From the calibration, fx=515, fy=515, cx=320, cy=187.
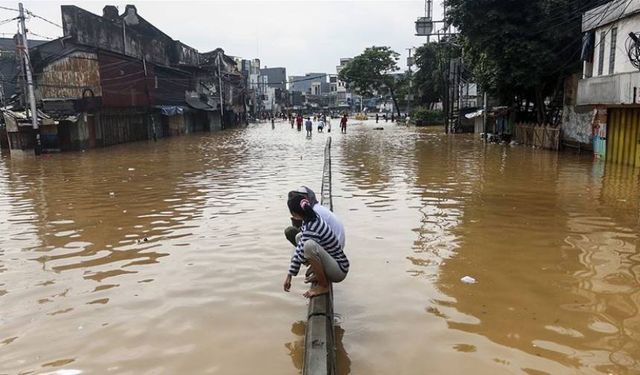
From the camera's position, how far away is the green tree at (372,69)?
248 ft

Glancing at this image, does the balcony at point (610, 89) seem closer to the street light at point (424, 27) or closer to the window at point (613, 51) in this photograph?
the window at point (613, 51)

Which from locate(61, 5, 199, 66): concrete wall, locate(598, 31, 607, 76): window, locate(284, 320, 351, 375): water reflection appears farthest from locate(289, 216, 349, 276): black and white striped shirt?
locate(61, 5, 199, 66): concrete wall

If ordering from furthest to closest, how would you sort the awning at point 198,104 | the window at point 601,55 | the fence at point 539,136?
the awning at point 198,104, the fence at point 539,136, the window at point 601,55

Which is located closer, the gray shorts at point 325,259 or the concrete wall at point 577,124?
the gray shorts at point 325,259

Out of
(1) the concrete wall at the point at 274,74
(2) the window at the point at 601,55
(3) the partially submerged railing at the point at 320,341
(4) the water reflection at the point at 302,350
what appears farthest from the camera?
(1) the concrete wall at the point at 274,74

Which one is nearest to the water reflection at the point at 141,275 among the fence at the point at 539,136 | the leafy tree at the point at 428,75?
the fence at the point at 539,136

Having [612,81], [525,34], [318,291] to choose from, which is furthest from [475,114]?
[318,291]

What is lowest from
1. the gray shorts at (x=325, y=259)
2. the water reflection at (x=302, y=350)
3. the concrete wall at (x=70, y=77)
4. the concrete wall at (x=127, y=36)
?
the water reflection at (x=302, y=350)

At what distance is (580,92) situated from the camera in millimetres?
19078

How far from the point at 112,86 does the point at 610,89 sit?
94.2 ft

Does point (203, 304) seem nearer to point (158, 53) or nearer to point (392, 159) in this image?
point (392, 159)

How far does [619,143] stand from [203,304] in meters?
16.9

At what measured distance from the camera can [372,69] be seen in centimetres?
7569

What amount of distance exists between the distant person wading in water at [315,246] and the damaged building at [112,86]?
2424cm
